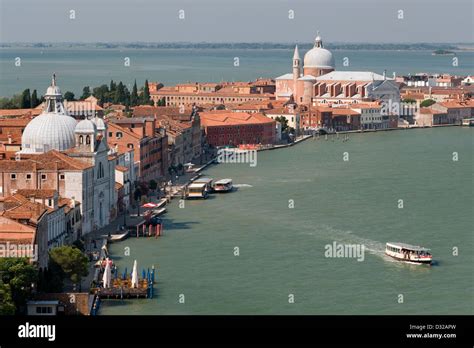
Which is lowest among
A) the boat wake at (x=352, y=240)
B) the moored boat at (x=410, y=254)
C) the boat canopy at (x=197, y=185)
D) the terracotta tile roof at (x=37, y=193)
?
the boat canopy at (x=197, y=185)

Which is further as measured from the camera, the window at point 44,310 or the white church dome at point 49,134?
the white church dome at point 49,134

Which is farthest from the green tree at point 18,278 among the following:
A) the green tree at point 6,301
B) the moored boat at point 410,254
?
the moored boat at point 410,254

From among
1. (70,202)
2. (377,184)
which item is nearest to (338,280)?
(70,202)

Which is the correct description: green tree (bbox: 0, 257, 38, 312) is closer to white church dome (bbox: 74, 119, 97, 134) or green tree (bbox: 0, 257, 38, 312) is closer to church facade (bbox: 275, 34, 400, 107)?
white church dome (bbox: 74, 119, 97, 134)

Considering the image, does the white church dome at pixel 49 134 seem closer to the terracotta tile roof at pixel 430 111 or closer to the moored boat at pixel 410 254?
the moored boat at pixel 410 254

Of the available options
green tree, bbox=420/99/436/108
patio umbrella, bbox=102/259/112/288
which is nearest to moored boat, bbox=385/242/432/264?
patio umbrella, bbox=102/259/112/288

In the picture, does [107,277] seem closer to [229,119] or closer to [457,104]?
[229,119]

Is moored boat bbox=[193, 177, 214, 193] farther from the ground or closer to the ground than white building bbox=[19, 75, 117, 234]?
closer to the ground

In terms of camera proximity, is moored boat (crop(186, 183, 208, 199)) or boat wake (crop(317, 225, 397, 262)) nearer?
boat wake (crop(317, 225, 397, 262))
